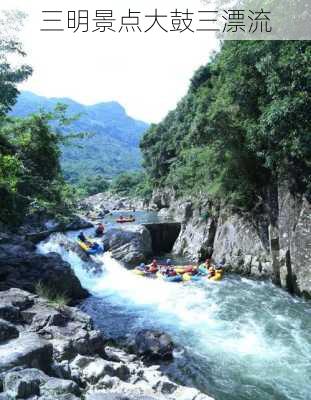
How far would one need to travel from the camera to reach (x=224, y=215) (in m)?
17.4

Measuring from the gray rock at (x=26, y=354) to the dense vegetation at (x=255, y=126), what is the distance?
25.0ft

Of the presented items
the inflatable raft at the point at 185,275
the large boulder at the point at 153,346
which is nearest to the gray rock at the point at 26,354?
the large boulder at the point at 153,346

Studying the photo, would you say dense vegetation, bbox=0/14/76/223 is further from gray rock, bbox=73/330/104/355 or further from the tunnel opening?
the tunnel opening

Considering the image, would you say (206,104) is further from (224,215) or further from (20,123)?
(20,123)

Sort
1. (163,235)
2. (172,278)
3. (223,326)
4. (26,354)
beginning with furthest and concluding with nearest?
1. (163,235)
2. (172,278)
3. (223,326)
4. (26,354)

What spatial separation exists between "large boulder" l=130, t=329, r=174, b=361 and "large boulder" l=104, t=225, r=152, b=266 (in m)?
8.78

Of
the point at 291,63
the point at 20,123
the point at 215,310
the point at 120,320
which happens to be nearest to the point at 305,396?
the point at 215,310

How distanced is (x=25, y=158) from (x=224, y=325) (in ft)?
27.9

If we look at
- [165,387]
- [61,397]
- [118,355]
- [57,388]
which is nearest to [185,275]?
[118,355]

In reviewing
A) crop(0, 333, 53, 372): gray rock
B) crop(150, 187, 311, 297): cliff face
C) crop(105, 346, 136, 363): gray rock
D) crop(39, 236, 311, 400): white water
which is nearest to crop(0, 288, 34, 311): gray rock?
crop(105, 346, 136, 363): gray rock

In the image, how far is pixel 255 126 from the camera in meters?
12.2

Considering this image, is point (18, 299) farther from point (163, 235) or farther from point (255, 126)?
point (163, 235)

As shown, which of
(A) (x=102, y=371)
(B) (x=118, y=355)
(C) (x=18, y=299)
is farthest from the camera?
(C) (x=18, y=299)

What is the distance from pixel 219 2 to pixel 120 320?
34.9ft
